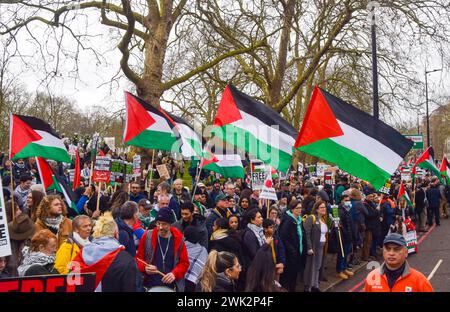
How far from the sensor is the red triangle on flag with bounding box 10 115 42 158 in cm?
786

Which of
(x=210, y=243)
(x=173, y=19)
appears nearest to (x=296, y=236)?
(x=210, y=243)

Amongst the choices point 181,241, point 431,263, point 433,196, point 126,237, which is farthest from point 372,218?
point 126,237

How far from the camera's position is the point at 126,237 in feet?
17.2

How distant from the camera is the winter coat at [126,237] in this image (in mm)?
5199

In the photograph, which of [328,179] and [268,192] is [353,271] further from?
[328,179]

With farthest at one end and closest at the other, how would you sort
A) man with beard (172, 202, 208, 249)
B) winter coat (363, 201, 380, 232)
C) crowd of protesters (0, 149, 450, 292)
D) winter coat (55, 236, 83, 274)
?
winter coat (363, 201, 380, 232), man with beard (172, 202, 208, 249), winter coat (55, 236, 83, 274), crowd of protesters (0, 149, 450, 292)

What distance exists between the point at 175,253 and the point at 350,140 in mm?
2392

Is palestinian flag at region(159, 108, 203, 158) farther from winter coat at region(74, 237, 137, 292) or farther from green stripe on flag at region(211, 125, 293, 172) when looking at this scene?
winter coat at region(74, 237, 137, 292)

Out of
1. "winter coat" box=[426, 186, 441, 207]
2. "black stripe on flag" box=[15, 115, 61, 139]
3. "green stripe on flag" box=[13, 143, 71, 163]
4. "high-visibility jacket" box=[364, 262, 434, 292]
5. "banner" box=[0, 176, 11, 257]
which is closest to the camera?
"high-visibility jacket" box=[364, 262, 434, 292]

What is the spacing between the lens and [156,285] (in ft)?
16.7

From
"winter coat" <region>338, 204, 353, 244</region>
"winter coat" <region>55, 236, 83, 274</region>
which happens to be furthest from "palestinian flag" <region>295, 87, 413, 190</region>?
"winter coat" <region>338, 204, 353, 244</region>

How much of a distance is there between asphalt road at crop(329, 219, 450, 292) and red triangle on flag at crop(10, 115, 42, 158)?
5.77 meters

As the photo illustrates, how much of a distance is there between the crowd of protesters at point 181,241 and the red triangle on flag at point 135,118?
958 mm

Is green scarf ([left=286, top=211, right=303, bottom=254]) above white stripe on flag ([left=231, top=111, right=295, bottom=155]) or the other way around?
the other way around
